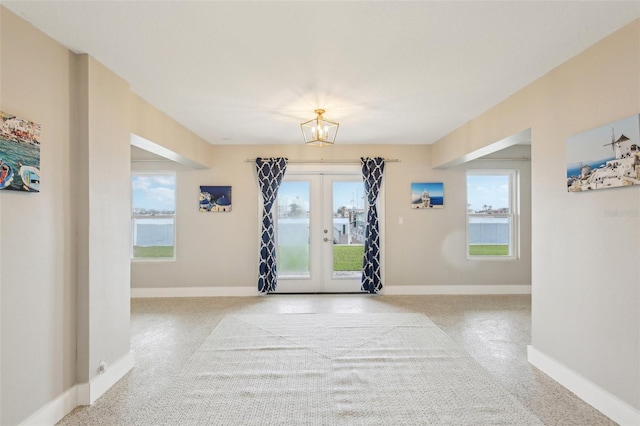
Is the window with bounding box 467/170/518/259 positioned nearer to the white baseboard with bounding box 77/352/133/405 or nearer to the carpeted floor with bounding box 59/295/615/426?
the carpeted floor with bounding box 59/295/615/426

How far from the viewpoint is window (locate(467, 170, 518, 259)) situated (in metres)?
5.65

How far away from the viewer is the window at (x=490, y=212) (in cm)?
565

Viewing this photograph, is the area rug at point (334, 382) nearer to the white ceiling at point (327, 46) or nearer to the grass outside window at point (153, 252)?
the grass outside window at point (153, 252)

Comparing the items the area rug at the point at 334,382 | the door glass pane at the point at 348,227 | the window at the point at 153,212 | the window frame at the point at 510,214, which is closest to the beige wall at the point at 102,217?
the area rug at the point at 334,382

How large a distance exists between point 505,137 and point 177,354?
401 centimetres

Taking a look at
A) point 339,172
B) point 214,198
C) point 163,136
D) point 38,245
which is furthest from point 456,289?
point 38,245

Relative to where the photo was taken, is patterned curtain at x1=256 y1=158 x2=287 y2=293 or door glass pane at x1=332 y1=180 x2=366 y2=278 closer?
patterned curtain at x1=256 y1=158 x2=287 y2=293

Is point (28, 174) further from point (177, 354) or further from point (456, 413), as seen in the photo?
point (456, 413)

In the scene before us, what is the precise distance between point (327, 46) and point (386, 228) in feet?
12.2

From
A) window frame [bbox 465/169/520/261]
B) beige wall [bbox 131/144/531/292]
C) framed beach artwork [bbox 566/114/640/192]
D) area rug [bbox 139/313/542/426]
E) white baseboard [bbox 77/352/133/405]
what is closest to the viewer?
framed beach artwork [bbox 566/114/640/192]

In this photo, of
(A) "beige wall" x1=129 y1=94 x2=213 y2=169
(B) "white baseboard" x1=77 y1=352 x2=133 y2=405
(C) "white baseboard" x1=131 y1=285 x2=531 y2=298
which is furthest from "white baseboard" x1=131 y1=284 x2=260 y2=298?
(B) "white baseboard" x1=77 y1=352 x2=133 y2=405

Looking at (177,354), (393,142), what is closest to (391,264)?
(393,142)

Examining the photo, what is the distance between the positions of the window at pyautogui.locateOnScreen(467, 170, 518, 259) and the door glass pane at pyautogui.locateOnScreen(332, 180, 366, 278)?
74.0 inches

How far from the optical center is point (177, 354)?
10.7 feet
